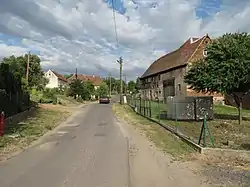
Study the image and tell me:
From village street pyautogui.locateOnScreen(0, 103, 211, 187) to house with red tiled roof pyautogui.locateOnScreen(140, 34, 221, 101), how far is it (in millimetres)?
32537

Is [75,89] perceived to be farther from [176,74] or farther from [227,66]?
[227,66]

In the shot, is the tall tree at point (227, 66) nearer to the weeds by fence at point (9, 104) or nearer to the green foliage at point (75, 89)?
the weeds by fence at point (9, 104)

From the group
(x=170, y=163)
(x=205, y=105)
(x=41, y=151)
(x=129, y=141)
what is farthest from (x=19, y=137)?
(x=205, y=105)

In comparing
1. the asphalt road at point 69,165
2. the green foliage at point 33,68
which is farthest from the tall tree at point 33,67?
the asphalt road at point 69,165

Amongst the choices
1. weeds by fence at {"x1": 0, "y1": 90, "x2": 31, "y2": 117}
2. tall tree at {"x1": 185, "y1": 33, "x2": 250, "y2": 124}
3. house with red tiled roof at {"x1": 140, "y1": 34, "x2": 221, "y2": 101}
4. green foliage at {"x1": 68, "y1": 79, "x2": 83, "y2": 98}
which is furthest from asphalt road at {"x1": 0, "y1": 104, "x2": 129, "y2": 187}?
green foliage at {"x1": 68, "y1": 79, "x2": 83, "y2": 98}

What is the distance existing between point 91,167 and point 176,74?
145 ft

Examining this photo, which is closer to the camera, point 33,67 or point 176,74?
point 176,74

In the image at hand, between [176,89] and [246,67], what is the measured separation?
30.2 metres

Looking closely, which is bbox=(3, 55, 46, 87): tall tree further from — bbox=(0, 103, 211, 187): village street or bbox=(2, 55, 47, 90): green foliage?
bbox=(0, 103, 211, 187): village street

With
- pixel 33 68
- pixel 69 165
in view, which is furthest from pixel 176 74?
pixel 69 165

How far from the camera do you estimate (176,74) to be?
51.2 meters

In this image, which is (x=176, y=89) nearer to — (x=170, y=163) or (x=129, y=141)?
(x=129, y=141)

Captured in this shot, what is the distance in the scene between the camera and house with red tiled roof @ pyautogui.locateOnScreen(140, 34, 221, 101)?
47750 millimetres

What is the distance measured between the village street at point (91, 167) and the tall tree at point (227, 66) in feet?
36.4
